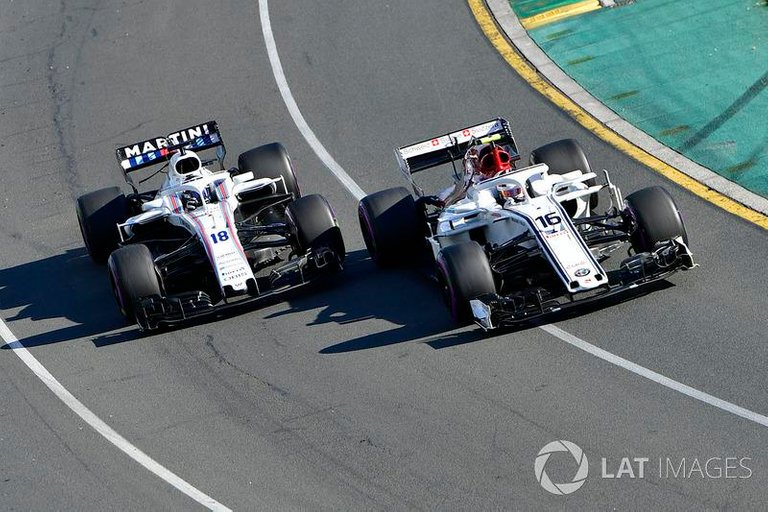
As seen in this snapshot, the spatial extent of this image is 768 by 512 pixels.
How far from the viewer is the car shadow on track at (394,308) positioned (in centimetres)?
1466

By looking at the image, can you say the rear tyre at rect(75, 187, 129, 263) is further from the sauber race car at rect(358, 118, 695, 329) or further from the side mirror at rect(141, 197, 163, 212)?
the sauber race car at rect(358, 118, 695, 329)

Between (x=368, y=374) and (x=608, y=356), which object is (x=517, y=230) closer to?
(x=608, y=356)

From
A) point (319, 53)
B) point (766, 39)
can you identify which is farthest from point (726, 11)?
point (319, 53)

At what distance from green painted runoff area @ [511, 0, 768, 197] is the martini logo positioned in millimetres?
6078

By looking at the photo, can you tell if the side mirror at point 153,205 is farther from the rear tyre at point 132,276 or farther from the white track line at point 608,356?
the white track line at point 608,356

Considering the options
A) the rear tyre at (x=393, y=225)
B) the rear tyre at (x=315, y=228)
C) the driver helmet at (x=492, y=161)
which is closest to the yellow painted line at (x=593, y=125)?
the driver helmet at (x=492, y=161)

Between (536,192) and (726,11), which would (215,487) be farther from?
(726,11)

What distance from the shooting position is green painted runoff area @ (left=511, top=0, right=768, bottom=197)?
18.3 metres

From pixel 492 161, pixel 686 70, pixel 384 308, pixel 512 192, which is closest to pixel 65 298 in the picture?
pixel 384 308

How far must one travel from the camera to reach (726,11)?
21875 mm

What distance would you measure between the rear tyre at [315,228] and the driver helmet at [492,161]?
1826 mm

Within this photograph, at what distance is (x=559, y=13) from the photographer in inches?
902

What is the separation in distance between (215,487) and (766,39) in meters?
12.2

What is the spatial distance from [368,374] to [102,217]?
4940mm
